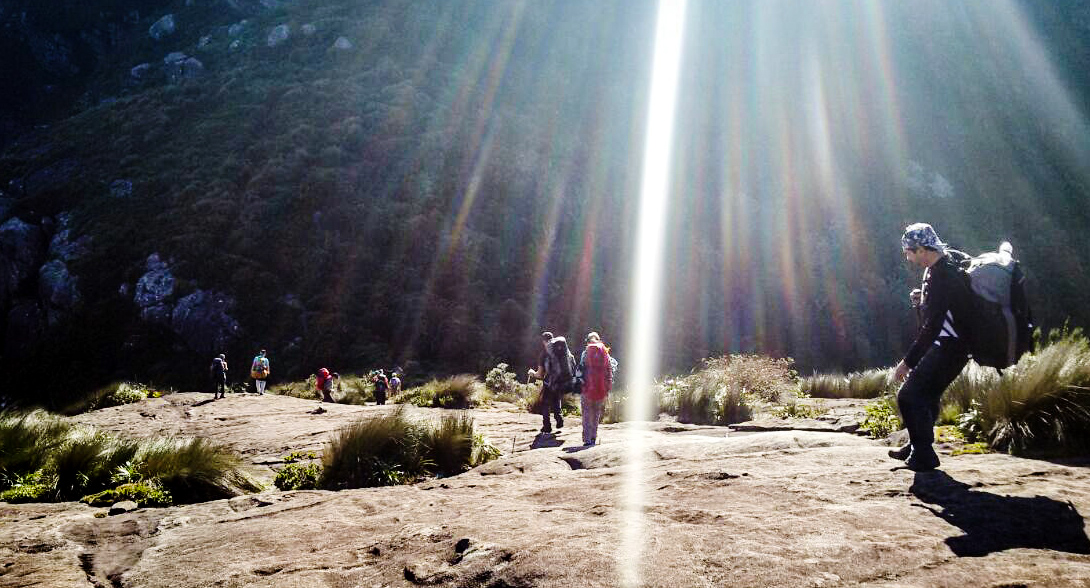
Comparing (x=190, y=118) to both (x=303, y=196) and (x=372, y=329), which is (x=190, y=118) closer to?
(x=303, y=196)

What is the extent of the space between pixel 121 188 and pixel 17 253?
7.32 m

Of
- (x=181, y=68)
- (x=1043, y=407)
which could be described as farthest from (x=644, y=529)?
(x=181, y=68)

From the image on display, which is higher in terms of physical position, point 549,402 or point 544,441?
point 549,402

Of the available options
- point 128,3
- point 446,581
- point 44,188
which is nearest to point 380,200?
point 44,188

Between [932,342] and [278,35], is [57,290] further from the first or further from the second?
[932,342]

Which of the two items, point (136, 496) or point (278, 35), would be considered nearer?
point (136, 496)

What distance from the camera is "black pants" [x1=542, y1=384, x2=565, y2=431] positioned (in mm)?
9664

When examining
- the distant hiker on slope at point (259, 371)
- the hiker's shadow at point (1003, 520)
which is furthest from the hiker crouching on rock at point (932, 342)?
the distant hiker on slope at point (259, 371)

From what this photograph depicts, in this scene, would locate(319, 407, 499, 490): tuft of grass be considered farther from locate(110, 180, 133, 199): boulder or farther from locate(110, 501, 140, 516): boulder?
locate(110, 180, 133, 199): boulder

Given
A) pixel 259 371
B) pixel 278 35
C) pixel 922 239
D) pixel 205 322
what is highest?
pixel 278 35

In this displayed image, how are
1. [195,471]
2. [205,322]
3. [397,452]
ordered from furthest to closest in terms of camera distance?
[205,322], [397,452], [195,471]

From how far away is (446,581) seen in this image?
2.95 m

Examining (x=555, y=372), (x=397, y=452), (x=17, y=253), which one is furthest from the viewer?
(x=17, y=253)

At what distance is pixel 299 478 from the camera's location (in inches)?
238
